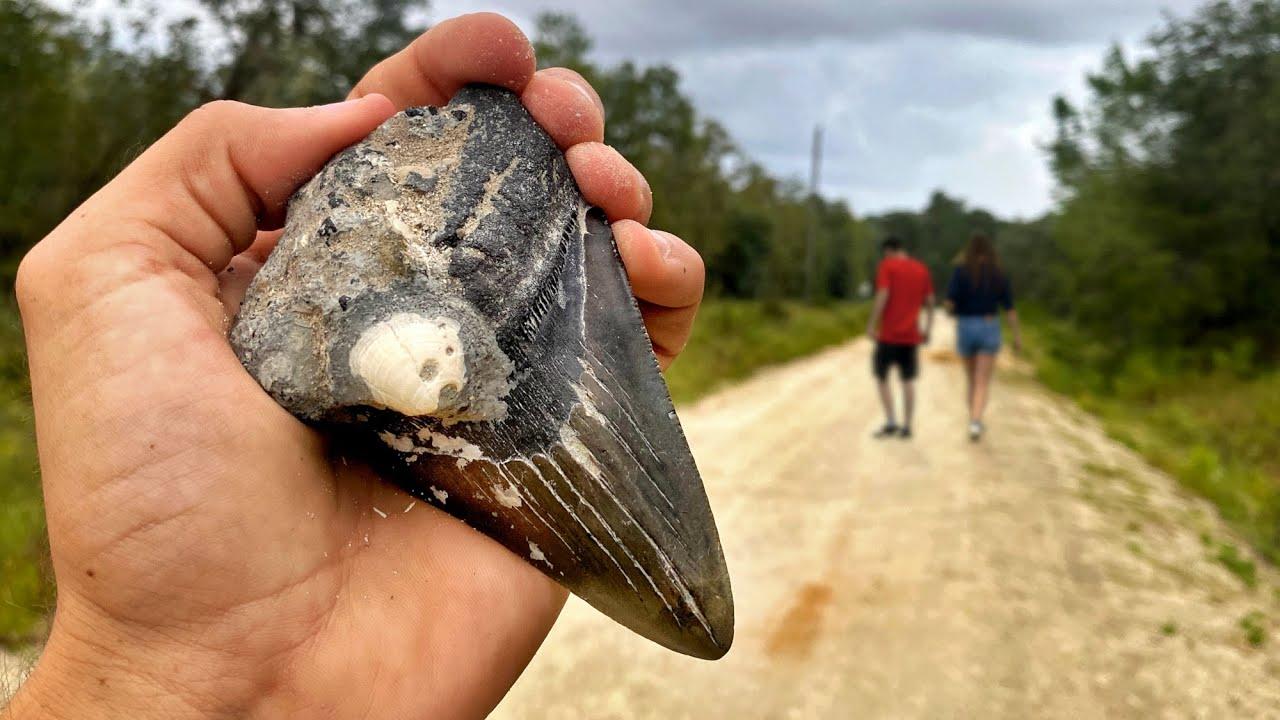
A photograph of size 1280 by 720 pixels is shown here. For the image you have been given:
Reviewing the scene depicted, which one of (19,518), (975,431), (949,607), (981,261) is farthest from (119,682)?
(981,261)

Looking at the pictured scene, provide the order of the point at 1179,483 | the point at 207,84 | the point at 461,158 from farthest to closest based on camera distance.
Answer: the point at 207,84 → the point at 1179,483 → the point at 461,158

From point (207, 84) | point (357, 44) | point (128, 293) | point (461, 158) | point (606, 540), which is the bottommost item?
point (606, 540)

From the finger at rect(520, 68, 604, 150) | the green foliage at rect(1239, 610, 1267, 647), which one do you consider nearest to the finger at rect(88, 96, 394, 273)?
the finger at rect(520, 68, 604, 150)

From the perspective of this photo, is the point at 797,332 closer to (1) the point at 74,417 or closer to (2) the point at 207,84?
(2) the point at 207,84

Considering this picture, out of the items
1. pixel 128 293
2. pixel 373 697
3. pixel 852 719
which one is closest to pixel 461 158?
pixel 128 293

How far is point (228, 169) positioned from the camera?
1.52 meters

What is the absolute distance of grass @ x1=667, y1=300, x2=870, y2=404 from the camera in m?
10.5

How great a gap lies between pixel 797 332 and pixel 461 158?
17.9m

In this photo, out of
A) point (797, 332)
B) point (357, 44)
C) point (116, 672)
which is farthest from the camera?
point (797, 332)

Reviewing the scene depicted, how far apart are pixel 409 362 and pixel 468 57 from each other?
0.66 meters

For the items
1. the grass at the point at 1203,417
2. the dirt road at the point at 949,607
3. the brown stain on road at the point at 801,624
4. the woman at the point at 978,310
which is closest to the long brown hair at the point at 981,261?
the woman at the point at 978,310

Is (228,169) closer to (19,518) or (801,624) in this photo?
(801,624)

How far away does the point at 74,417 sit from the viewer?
4.32 feet

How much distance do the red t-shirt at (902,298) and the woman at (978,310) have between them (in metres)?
0.32
